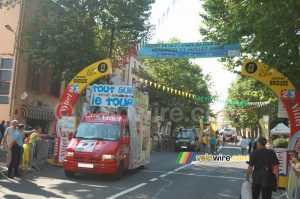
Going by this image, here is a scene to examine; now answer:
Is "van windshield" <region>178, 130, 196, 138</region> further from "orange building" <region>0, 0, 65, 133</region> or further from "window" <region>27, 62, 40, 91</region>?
"window" <region>27, 62, 40, 91</region>

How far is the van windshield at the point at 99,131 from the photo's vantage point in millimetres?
11652

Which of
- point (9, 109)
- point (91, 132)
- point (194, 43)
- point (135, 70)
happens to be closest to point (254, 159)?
point (91, 132)

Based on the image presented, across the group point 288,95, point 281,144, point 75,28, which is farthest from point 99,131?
point 75,28

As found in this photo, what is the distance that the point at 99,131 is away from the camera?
1186 cm

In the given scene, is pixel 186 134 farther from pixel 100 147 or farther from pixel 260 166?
pixel 260 166

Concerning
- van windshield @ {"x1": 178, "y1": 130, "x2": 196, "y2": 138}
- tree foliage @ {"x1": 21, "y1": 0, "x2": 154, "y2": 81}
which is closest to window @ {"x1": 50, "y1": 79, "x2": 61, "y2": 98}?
tree foliage @ {"x1": 21, "y1": 0, "x2": 154, "y2": 81}

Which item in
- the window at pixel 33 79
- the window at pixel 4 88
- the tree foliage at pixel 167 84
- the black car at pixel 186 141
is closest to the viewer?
the window at pixel 4 88

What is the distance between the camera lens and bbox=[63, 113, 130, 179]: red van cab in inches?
424

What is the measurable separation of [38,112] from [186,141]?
545 inches

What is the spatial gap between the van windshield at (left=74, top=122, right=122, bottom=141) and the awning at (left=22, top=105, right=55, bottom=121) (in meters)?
13.0

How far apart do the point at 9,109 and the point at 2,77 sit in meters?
2.40

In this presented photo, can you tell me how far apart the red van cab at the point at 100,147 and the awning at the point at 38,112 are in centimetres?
1261

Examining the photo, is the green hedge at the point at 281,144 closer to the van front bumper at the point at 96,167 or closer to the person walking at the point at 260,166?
the van front bumper at the point at 96,167

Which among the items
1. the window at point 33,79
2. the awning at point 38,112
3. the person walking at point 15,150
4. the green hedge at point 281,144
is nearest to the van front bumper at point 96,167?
the person walking at point 15,150
